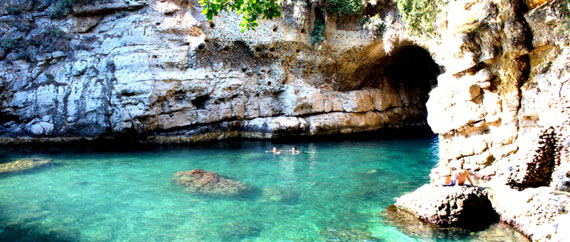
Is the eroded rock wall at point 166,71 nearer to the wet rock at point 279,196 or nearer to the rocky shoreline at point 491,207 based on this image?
the wet rock at point 279,196

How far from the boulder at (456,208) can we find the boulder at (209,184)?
4.65 meters

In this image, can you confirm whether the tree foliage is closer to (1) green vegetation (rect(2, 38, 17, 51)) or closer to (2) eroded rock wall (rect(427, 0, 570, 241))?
(2) eroded rock wall (rect(427, 0, 570, 241))

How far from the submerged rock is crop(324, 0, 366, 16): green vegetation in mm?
14135

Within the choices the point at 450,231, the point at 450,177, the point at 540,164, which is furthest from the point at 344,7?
the point at 450,231

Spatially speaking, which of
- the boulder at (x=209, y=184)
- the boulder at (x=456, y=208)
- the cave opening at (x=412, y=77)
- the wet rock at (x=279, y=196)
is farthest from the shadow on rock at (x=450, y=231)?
the cave opening at (x=412, y=77)

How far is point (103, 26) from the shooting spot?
18.8m

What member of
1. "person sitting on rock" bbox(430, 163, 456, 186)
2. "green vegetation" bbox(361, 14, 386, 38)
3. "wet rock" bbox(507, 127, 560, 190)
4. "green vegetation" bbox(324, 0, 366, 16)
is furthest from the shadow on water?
"green vegetation" bbox(361, 14, 386, 38)

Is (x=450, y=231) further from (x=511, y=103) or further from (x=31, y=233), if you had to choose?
(x=31, y=233)

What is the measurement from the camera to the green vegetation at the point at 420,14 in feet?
40.1

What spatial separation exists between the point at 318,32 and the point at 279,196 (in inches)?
453

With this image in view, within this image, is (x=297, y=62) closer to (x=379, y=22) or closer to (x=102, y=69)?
(x=379, y=22)

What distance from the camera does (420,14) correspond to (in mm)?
13148

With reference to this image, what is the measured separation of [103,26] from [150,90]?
4222 millimetres

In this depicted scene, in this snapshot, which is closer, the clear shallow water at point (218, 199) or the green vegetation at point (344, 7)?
the clear shallow water at point (218, 199)
